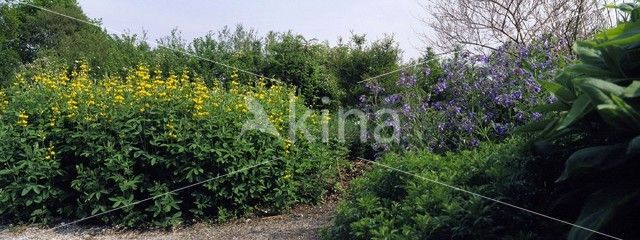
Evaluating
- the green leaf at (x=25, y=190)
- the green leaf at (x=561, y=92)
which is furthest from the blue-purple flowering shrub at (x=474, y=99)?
the green leaf at (x=25, y=190)

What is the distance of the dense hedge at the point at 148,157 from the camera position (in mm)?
5820

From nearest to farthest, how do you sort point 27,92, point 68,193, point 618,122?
point 618,122 < point 68,193 < point 27,92

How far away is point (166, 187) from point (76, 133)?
0.89 m

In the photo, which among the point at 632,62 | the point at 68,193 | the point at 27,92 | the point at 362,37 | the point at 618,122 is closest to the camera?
the point at 618,122

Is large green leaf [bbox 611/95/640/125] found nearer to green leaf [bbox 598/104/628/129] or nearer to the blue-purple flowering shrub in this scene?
green leaf [bbox 598/104/628/129]

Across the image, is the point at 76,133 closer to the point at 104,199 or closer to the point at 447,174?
the point at 104,199

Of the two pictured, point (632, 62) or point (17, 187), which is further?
point (17, 187)

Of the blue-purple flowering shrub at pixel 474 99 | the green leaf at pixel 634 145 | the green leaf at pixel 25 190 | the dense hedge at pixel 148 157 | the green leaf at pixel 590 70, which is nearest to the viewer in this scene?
the green leaf at pixel 634 145

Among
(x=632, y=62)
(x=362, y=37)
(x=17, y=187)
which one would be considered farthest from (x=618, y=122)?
(x=362, y=37)

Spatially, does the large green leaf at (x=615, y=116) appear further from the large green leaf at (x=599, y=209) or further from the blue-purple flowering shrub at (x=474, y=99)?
the blue-purple flowering shrub at (x=474, y=99)

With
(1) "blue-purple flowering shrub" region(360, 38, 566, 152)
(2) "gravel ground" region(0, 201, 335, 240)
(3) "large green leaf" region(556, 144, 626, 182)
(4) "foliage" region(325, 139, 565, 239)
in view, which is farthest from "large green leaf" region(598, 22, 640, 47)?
(2) "gravel ground" region(0, 201, 335, 240)

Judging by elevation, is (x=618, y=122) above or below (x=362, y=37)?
below

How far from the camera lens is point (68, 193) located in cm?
617

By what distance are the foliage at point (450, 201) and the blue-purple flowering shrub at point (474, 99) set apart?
1356 millimetres
